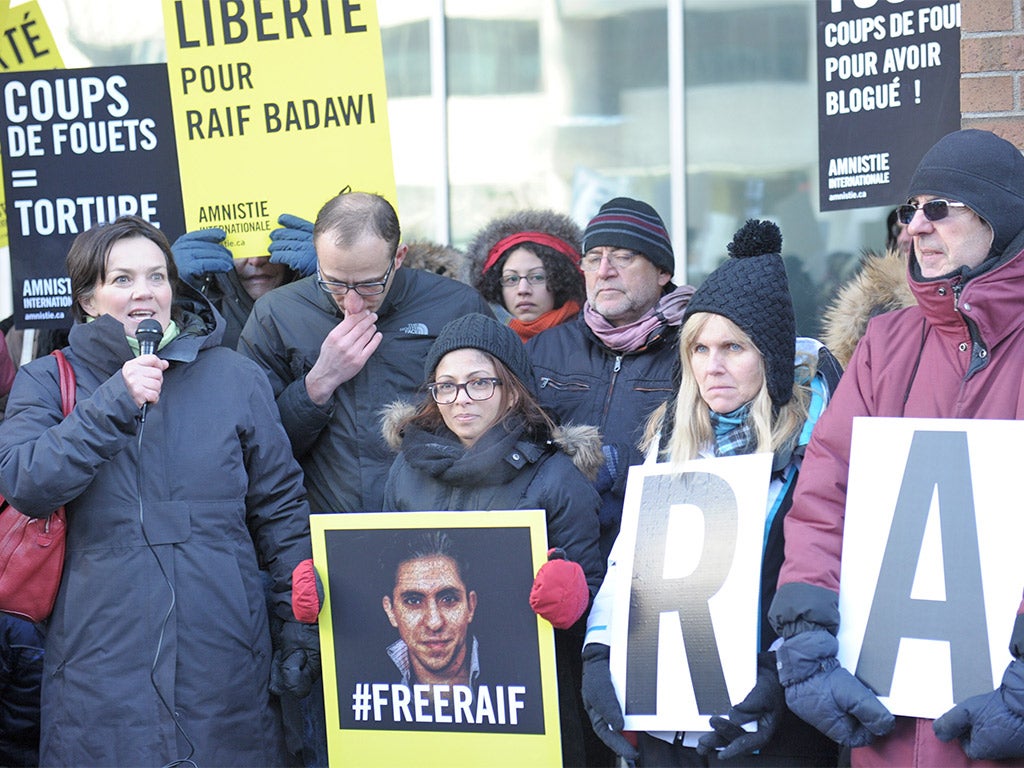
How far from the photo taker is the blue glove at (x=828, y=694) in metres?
2.93

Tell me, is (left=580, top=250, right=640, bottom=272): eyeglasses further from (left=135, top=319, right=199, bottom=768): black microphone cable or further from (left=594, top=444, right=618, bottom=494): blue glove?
(left=135, top=319, right=199, bottom=768): black microphone cable

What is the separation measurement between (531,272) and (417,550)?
184cm

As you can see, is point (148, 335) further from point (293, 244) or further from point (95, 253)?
point (293, 244)

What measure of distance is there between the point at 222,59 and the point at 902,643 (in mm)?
3202

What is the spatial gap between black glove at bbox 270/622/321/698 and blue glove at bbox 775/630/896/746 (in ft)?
4.81

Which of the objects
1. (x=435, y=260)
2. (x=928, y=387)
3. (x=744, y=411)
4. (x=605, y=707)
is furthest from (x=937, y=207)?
(x=435, y=260)

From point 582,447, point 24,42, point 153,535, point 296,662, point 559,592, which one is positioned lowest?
point 296,662

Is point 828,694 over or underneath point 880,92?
underneath

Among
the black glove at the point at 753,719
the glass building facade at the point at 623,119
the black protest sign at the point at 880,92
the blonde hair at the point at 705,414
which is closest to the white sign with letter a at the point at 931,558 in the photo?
the black glove at the point at 753,719

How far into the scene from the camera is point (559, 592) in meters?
3.42

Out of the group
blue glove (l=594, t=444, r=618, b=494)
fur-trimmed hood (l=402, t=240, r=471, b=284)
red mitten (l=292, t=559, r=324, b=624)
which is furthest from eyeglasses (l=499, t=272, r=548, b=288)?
red mitten (l=292, t=559, r=324, b=624)

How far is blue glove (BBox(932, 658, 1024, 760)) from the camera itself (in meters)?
2.72

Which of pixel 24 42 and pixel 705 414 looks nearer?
pixel 705 414

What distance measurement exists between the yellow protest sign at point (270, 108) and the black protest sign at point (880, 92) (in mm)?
1539
